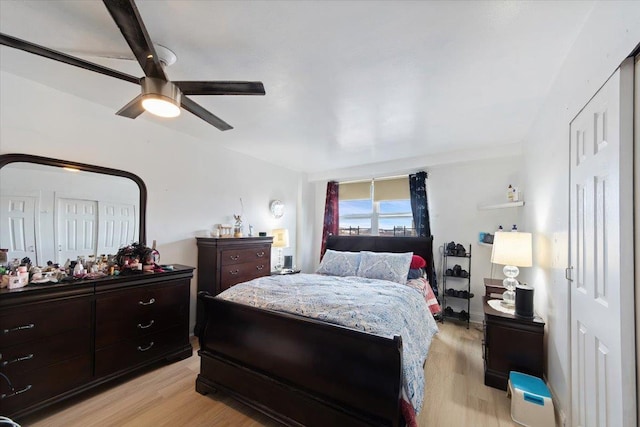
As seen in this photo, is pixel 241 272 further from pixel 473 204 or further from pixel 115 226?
pixel 473 204

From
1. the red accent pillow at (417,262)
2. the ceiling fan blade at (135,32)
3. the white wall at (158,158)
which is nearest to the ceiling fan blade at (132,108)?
the ceiling fan blade at (135,32)

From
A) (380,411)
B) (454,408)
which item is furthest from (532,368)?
(380,411)

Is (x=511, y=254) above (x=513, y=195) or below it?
below

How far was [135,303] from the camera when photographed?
223 centimetres

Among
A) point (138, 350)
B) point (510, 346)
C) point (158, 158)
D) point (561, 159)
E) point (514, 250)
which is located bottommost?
point (138, 350)

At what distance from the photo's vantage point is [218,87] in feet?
5.08

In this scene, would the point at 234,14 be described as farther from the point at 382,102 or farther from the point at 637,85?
the point at 637,85

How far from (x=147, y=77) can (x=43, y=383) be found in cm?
222

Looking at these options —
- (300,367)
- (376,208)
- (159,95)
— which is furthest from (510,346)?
(159,95)

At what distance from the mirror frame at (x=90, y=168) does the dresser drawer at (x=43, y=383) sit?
1165 mm

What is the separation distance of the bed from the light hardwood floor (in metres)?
0.14

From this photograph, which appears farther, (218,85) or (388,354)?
(218,85)

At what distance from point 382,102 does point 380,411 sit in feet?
7.52

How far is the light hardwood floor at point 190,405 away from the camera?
5.65 feet
